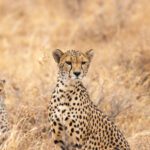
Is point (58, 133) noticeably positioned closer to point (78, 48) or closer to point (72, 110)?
point (72, 110)

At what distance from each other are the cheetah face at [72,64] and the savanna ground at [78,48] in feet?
1.90

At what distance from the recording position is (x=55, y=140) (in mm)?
7199

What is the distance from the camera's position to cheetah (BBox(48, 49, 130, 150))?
23.5 feet

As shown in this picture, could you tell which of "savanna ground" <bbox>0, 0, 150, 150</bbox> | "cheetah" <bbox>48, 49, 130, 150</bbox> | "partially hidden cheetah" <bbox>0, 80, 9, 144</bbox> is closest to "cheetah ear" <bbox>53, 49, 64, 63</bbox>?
"cheetah" <bbox>48, 49, 130, 150</bbox>

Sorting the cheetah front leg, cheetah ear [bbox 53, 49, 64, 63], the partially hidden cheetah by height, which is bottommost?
the cheetah front leg

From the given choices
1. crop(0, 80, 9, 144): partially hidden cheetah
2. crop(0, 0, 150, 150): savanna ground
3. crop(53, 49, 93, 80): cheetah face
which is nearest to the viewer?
crop(53, 49, 93, 80): cheetah face

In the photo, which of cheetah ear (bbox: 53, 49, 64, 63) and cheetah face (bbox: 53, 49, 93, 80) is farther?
cheetah ear (bbox: 53, 49, 64, 63)

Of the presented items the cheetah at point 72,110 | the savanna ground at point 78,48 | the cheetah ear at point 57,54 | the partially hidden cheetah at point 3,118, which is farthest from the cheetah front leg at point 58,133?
the partially hidden cheetah at point 3,118

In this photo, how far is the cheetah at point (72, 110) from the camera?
7.17 metres

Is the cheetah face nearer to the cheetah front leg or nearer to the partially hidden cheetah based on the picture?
the cheetah front leg

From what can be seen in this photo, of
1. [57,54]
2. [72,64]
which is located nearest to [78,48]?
[57,54]

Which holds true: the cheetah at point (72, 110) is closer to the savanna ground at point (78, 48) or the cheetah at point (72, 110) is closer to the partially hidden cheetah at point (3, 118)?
the savanna ground at point (78, 48)

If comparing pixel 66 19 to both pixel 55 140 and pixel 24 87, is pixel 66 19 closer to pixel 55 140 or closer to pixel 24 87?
pixel 24 87

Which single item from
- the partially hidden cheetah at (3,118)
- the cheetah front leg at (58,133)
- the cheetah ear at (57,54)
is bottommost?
the cheetah front leg at (58,133)
